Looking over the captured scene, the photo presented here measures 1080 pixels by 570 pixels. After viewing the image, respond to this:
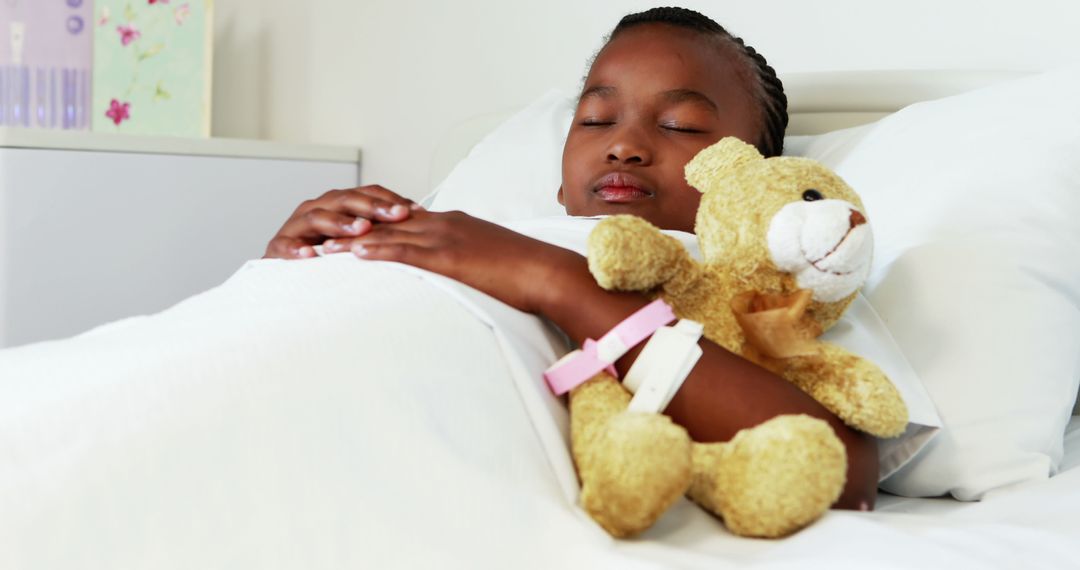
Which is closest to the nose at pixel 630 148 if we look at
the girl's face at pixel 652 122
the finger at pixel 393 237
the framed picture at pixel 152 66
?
the girl's face at pixel 652 122

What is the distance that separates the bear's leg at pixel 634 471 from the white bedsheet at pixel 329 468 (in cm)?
2

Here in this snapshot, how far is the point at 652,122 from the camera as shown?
114 centimetres

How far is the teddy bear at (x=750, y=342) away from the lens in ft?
2.21

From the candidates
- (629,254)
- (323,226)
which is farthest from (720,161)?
(323,226)

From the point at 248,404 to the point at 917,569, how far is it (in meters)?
0.40

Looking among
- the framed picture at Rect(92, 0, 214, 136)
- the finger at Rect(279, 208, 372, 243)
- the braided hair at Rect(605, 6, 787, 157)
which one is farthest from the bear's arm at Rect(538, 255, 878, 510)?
the framed picture at Rect(92, 0, 214, 136)

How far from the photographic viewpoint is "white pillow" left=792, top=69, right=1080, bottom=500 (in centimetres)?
90

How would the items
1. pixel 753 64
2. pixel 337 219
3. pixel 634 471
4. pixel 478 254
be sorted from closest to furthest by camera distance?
pixel 634 471 → pixel 478 254 → pixel 337 219 → pixel 753 64

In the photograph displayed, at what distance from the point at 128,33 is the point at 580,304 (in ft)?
6.33

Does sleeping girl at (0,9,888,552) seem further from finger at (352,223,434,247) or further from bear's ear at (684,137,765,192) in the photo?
bear's ear at (684,137,765,192)

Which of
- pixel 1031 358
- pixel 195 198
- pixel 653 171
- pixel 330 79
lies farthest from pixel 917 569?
pixel 330 79

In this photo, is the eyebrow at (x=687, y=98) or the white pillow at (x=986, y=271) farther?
the eyebrow at (x=687, y=98)

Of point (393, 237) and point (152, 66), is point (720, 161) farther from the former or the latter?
point (152, 66)

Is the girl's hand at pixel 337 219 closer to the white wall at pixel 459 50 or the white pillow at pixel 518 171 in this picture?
the white pillow at pixel 518 171
